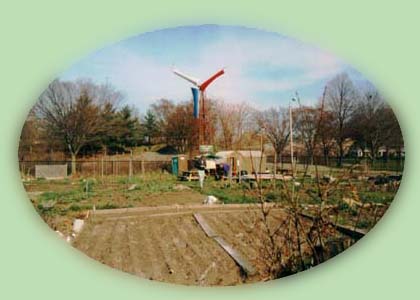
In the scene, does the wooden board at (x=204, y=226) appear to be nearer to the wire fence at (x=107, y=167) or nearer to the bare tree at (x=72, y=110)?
the wire fence at (x=107, y=167)

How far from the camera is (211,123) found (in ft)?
6.18

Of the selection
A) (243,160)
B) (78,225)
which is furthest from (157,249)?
(243,160)

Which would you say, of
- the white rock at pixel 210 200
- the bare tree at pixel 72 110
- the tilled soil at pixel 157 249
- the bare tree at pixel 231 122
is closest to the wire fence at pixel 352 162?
the bare tree at pixel 231 122

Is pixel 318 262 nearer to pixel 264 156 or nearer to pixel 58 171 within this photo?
pixel 264 156

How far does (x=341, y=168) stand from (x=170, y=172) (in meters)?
0.78

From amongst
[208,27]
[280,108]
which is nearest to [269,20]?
[208,27]

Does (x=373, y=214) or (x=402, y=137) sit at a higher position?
(x=402, y=137)

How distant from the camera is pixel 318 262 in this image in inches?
74.5

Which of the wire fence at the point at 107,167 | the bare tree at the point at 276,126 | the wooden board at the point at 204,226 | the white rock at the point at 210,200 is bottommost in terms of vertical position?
the wooden board at the point at 204,226

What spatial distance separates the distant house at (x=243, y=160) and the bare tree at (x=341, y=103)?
0.36m

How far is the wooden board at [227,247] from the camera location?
5.98ft

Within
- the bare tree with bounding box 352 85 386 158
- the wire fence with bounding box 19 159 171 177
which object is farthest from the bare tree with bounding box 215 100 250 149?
the bare tree with bounding box 352 85 386 158

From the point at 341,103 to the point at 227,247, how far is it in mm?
835

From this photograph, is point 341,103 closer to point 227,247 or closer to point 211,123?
point 211,123
